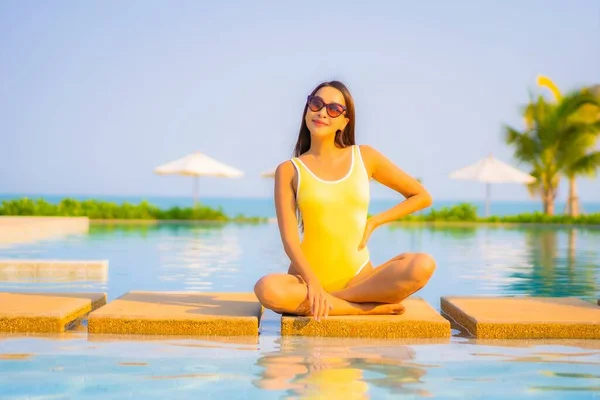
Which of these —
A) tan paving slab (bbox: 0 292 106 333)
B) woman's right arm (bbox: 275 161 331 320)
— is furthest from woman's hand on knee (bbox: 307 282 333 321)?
tan paving slab (bbox: 0 292 106 333)

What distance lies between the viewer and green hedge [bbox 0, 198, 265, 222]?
27.7 m

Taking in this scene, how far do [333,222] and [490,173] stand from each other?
1006 inches

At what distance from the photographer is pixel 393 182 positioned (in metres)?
5.98

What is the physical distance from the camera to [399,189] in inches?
238

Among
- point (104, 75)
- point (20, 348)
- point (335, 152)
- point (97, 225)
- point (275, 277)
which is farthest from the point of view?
point (104, 75)

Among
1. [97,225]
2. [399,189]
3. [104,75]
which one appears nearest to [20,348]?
[399,189]

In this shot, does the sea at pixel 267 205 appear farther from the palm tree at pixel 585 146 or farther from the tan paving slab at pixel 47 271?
the tan paving slab at pixel 47 271

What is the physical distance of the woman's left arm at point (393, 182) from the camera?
591 cm

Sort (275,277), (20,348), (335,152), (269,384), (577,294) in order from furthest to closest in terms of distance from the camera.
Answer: (577,294), (335,152), (275,277), (20,348), (269,384)

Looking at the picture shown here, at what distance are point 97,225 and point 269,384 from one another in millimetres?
22389

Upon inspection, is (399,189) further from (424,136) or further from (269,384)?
(424,136)

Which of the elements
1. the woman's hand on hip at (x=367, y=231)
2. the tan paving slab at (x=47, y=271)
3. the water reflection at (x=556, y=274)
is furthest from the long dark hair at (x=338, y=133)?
the tan paving slab at (x=47, y=271)

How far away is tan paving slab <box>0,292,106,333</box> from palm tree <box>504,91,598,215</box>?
26.6 m

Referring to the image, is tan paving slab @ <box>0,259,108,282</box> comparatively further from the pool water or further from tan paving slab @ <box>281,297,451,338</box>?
tan paving slab @ <box>281,297,451,338</box>
